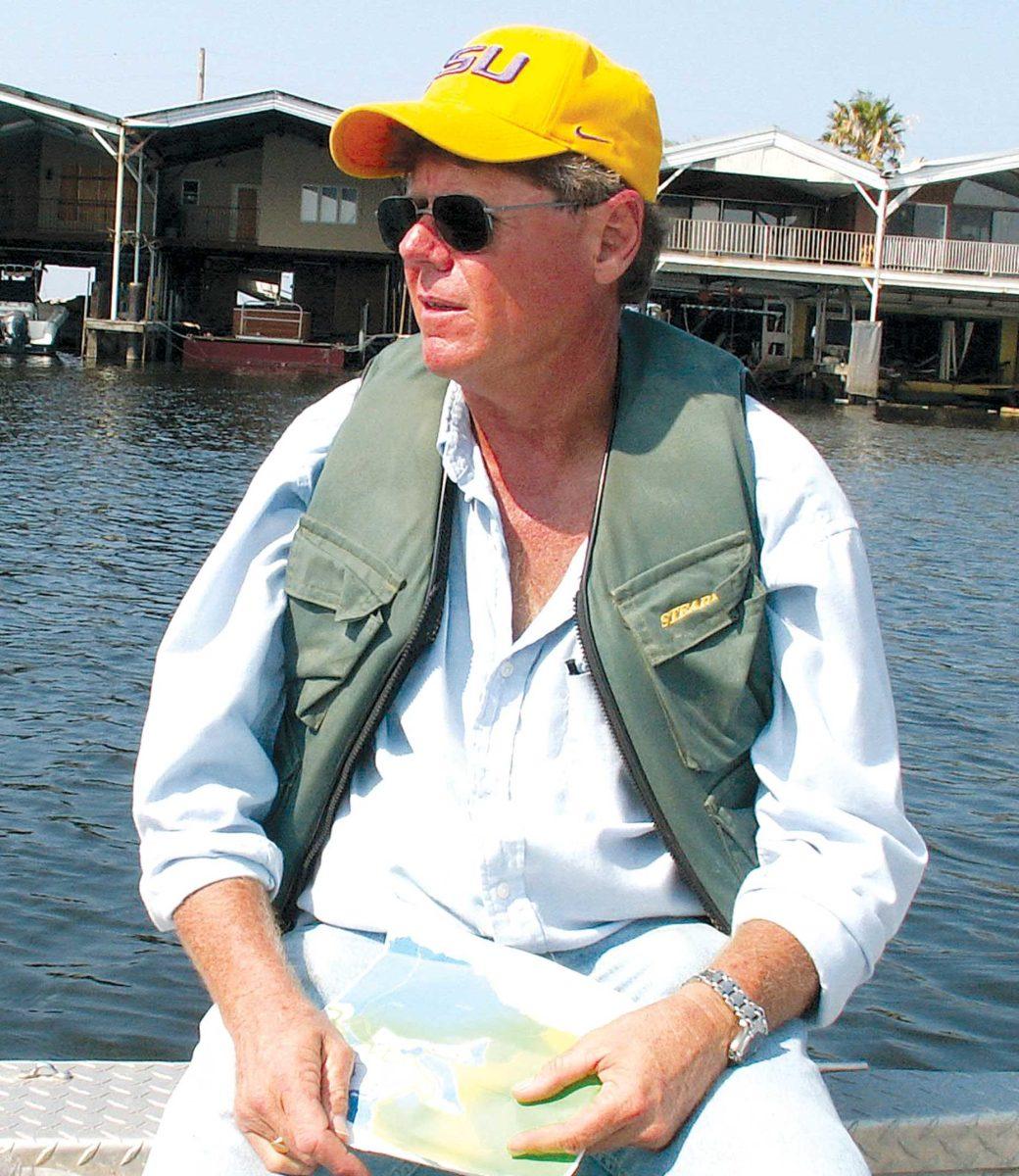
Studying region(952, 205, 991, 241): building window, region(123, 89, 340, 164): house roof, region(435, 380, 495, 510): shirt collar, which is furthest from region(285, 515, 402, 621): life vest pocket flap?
region(952, 205, 991, 241): building window

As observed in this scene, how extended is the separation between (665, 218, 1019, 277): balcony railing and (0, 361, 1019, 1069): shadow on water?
18.7 m

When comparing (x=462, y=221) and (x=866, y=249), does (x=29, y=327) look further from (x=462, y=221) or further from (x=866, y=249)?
(x=462, y=221)

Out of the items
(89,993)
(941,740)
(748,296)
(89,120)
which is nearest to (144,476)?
(941,740)

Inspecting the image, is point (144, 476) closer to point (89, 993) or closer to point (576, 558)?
point (89, 993)

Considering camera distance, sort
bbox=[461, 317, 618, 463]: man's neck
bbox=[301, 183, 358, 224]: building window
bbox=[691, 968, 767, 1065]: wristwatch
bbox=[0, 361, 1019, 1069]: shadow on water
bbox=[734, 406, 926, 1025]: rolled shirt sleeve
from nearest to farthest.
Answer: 1. bbox=[691, 968, 767, 1065]: wristwatch
2. bbox=[734, 406, 926, 1025]: rolled shirt sleeve
3. bbox=[461, 317, 618, 463]: man's neck
4. bbox=[0, 361, 1019, 1069]: shadow on water
5. bbox=[301, 183, 358, 224]: building window

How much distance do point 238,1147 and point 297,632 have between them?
0.68 meters

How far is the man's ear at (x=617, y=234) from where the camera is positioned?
2.30 m

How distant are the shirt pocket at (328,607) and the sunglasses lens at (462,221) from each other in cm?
43

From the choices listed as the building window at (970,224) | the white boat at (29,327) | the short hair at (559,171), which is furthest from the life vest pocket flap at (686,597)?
the building window at (970,224)

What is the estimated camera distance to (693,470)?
86.7 inches

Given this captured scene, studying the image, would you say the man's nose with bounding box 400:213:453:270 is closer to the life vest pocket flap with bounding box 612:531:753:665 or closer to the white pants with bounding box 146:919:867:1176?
the life vest pocket flap with bounding box 612:531:753:665

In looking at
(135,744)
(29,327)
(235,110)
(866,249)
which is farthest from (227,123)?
(135,744)

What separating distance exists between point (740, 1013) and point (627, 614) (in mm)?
515

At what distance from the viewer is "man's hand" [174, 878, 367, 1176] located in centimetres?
184
